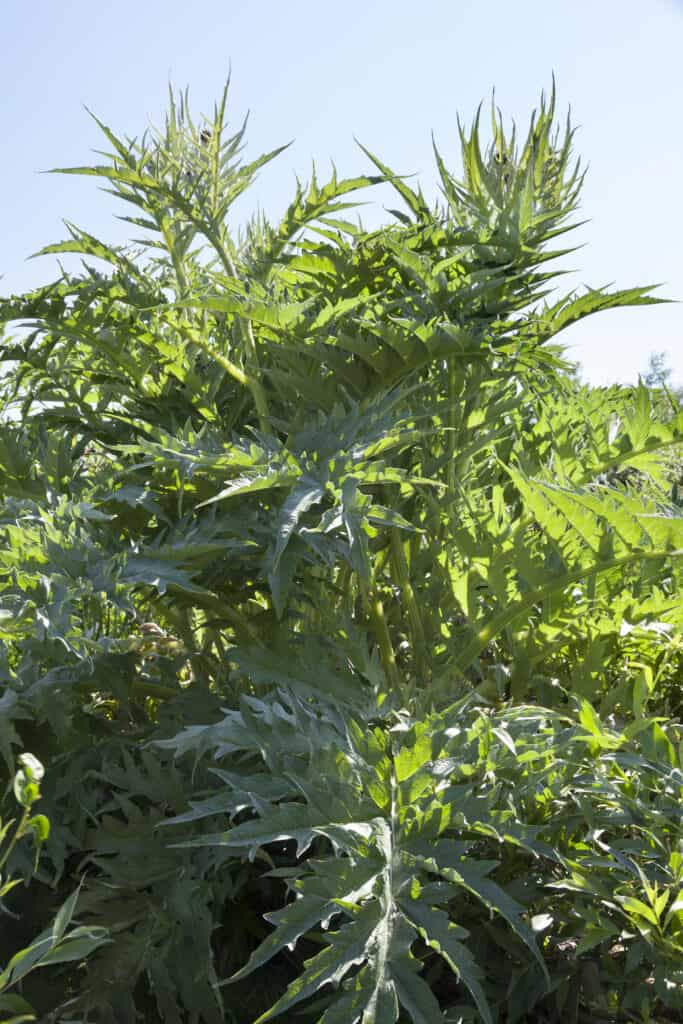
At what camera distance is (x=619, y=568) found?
A: 1696 millimetres

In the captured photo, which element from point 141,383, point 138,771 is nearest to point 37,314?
point 141,383

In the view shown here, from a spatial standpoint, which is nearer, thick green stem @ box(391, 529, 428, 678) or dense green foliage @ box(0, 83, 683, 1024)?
dense green foliage @ box(0, 83, 683, 1024)

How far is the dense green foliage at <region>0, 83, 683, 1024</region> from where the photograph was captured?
3.89 ft

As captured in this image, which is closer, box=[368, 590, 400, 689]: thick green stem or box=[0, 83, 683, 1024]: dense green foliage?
box=[0, 83, 683, 1024]: dense green foliage

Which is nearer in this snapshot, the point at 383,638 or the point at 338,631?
the point at 338,631

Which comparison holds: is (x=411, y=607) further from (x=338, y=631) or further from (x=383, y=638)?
(x=338, y=631)

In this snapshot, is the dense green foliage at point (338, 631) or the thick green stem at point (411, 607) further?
the thick green stem at point (411, 607)

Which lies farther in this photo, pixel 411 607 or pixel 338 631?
pixel 411 607

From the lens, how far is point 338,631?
1.68m

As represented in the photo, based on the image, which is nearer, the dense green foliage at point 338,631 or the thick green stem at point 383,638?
the dense green foliage at point 338,631

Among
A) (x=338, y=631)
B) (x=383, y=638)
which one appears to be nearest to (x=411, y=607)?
(x=383, y=638)

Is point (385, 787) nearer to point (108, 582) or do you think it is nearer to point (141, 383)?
point (108, 582)

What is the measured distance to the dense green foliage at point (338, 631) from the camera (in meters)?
1.18

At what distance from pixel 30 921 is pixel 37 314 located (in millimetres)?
1114
